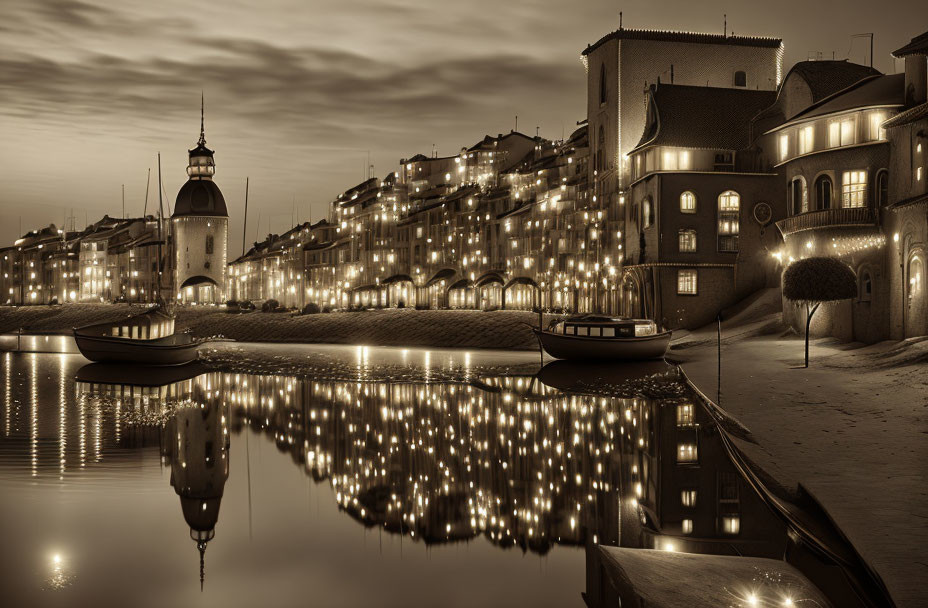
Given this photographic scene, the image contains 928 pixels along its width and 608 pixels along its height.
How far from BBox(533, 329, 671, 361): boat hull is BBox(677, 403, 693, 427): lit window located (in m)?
16.8

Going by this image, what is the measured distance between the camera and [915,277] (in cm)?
3406

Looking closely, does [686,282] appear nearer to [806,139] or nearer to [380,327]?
[806,139]

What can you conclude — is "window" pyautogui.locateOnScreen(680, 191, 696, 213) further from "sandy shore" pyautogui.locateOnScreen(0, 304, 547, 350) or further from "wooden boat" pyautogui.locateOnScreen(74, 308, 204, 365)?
"wooden boat" pyautogui.locateOnScreen(74, 308, 204, 365)

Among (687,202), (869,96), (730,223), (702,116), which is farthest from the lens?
(702,116)

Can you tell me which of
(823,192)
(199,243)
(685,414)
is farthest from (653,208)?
(199,243)

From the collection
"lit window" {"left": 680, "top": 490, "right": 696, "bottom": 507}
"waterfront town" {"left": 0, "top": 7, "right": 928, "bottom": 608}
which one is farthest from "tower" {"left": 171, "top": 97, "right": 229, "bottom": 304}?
"lit window" {"left": 680, "top": 490, "right": 696, "bottom": 507}

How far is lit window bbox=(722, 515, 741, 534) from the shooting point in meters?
15.7

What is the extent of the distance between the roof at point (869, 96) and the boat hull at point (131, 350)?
126ft

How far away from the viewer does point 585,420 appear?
30031 millimetres

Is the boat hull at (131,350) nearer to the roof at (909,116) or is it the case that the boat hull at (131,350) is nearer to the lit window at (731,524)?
the roof at (909,116)

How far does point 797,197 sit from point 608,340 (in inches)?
477

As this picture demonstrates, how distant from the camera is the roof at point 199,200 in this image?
143m

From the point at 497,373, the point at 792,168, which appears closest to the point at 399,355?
the point at 497,373

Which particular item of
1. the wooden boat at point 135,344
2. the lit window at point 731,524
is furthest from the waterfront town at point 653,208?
the lit window at point 731,524
